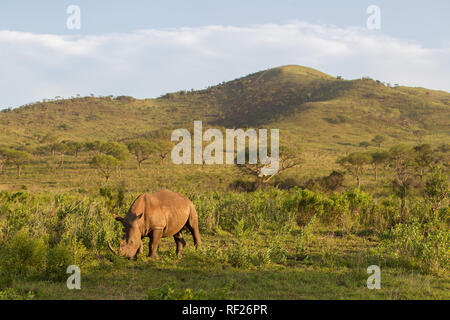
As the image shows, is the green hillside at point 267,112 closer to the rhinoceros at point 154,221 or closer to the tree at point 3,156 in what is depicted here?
the tree at point 3,156

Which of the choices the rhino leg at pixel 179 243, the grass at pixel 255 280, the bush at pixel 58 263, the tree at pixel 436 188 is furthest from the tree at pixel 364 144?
the bush at pixel 58 263

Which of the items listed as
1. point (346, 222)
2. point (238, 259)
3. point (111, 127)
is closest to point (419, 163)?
point (346, 222)

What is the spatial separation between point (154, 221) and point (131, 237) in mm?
766

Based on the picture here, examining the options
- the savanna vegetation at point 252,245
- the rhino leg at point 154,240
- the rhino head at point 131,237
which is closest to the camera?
the savanna vegetation at point 252,245

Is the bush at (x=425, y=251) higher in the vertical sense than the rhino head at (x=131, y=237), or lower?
lower

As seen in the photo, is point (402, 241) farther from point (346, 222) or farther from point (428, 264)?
point (346, 222)

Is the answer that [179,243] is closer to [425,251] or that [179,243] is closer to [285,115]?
[425,251]

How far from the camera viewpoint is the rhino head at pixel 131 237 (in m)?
7.96

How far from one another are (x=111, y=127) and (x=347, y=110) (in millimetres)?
66502

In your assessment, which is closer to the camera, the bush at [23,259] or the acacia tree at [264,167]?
the bush at [23,259]

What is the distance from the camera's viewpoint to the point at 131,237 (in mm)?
8141

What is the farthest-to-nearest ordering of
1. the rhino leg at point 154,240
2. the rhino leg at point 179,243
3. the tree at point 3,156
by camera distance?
the tree at point 3,156 → the rhino leg at point 179,243 → the rhino leg at point 154,240

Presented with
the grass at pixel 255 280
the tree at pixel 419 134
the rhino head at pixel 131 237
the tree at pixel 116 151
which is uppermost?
the tree at pixel 419 134
